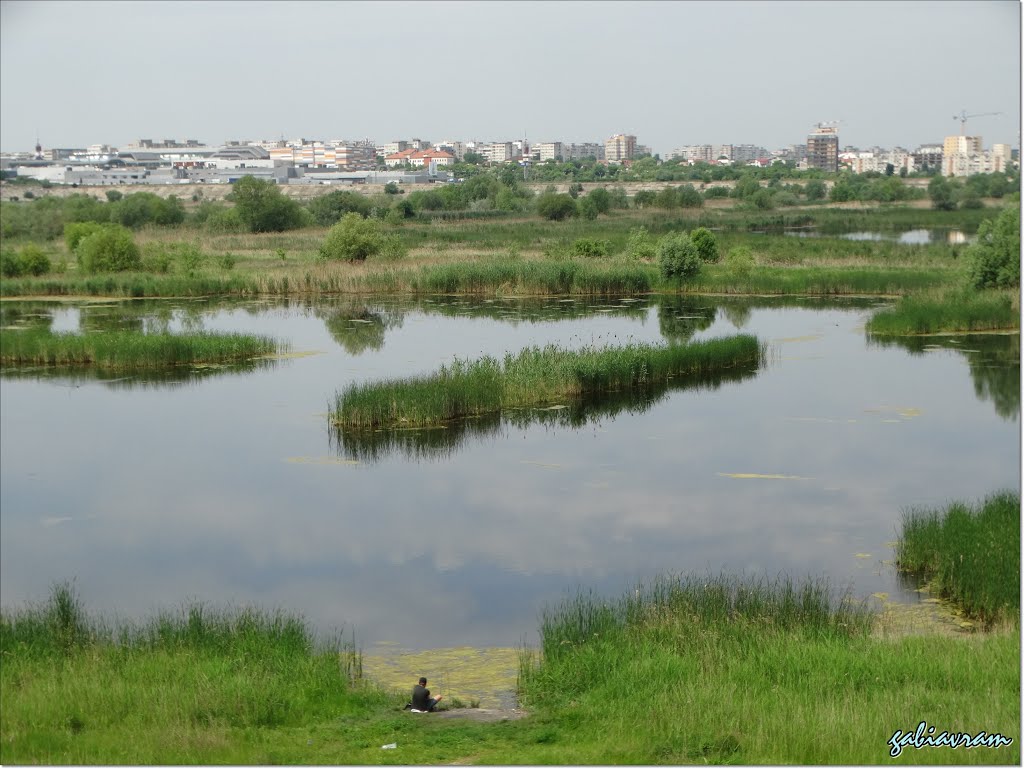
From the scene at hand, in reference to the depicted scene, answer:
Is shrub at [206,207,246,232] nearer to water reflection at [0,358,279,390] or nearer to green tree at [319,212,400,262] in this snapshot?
green tree at [319,212,400,262]

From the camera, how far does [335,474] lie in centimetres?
1108

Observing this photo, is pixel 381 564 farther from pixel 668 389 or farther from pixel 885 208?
pixel 885 208

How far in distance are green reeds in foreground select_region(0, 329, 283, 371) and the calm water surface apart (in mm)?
294

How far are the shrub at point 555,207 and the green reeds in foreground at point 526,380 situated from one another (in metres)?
28.6

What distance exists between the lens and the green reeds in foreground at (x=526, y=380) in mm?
12859

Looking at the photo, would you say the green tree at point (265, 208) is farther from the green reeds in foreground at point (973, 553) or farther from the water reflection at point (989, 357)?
the green reeds in foreground at point (973, 553)

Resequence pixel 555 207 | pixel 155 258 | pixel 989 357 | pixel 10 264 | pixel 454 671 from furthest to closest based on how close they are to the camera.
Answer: pixel 555 207, pixel 155 258, pixel 989 357, pixel 10 264, pixel 454 671

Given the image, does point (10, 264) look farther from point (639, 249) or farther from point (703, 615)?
point (639, 249)

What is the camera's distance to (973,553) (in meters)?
7.63

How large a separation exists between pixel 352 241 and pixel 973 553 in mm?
22545

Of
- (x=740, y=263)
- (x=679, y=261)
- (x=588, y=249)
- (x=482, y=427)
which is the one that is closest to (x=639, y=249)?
(x=588, y=249)

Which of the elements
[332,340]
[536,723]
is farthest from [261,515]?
[332,340]

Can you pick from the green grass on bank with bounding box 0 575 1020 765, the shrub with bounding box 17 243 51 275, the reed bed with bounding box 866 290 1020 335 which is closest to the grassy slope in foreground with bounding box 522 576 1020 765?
the green grass on bank with bounding box 0 575 1020 765

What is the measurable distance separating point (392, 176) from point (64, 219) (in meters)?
24.0
